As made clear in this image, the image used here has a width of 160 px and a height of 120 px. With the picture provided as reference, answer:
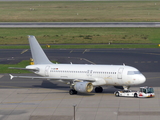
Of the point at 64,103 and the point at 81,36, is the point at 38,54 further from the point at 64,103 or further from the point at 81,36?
the point at 81,36

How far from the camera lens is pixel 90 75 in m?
53.2

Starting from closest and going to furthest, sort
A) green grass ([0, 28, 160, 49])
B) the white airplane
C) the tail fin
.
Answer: the white airplane → the tail fin → green grass ([0, 28, 160, 49])

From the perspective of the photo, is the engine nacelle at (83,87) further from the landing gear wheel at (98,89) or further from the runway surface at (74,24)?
the runway surface at (74,24)

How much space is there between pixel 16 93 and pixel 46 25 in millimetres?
94051

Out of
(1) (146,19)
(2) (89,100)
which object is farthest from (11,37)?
(2) (89,100)

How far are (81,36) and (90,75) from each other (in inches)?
2829

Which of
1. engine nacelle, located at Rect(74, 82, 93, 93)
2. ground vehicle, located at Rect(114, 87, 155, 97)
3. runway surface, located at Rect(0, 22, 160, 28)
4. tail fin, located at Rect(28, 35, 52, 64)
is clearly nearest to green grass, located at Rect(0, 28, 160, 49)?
runway surface, located at Rect(0, 22, 160, 28)

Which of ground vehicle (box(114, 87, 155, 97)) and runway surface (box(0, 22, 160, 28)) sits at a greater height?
runway surface (box(0, 22, 160, 28))

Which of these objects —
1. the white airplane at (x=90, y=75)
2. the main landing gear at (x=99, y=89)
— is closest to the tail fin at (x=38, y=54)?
the white airplane at (x=90, y=75)

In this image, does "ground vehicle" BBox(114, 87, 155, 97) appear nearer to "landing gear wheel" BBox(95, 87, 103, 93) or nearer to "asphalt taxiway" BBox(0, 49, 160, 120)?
"asphalt taxiway" BBox(0, 49, 160, 120)

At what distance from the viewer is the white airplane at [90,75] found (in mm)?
50812

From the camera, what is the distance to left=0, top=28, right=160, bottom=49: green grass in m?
116

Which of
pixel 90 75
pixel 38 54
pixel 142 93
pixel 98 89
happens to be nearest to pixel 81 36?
pixel 38 54

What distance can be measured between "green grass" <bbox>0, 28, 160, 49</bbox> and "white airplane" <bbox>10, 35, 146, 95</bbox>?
53326 millimetres
